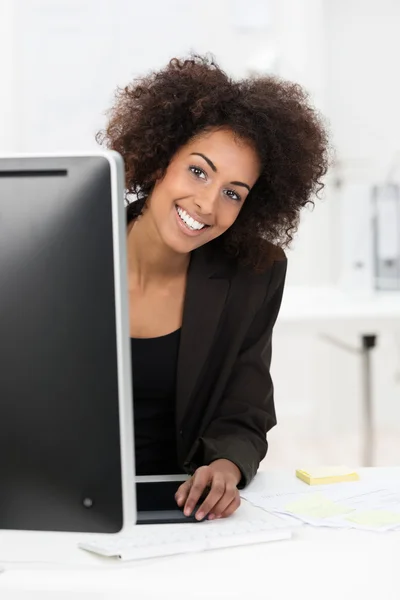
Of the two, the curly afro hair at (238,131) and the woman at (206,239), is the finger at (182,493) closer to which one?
the woman at (206,239)

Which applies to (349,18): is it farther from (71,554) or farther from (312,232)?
(71,554)

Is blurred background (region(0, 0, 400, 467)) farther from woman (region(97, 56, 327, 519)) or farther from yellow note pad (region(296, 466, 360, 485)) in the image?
yellow note pad (region(296, 466, 360, 485))

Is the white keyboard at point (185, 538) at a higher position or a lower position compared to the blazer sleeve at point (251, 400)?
lower

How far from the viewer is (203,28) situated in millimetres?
4719

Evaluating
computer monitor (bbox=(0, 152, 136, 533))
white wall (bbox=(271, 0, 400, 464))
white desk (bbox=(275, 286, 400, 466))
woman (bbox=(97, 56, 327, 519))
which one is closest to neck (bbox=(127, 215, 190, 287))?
woman (bbox=(97, 56, 327, 519))

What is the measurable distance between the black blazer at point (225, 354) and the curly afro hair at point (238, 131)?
0.21 feet

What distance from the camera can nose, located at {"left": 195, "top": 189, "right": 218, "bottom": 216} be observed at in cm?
155

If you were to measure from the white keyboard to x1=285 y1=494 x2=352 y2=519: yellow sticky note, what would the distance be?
2.2 inches

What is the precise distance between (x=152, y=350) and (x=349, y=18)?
371 centimetres

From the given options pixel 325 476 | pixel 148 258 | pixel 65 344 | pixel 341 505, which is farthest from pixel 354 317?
pixel 65 344

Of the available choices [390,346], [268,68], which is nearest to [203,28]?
[268,68]

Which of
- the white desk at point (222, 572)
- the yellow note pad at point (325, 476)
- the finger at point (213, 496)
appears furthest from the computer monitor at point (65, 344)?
the yellow note pad at point (325, 476)

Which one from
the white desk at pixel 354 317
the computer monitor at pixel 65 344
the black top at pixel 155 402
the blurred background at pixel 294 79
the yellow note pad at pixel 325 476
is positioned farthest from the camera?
the blurred background at pixel 294 79

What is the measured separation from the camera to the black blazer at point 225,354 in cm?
159
